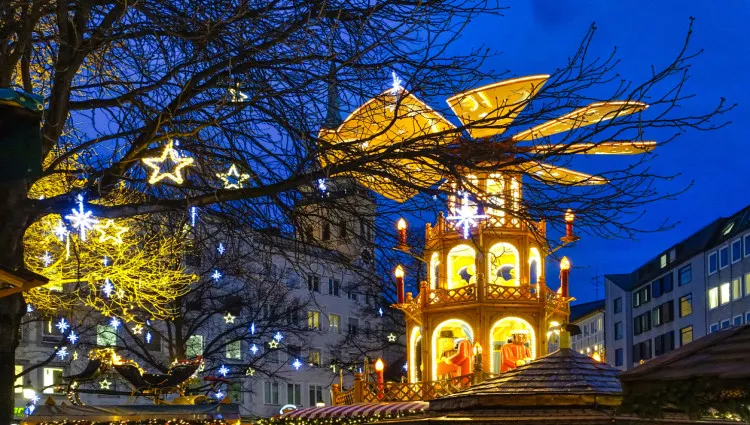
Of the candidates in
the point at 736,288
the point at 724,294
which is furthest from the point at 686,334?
the point at 736,288

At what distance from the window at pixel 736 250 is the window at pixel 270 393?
31.6 m

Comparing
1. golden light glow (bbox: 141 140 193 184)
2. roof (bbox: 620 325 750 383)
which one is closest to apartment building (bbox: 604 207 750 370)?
golden light glow (bbox: 141 140 193 184)

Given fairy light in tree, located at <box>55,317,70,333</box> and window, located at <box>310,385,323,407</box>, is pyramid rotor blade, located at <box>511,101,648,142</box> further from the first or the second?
window, located at <box>310,385,323,407</box>

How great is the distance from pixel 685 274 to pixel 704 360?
7439 centimetres

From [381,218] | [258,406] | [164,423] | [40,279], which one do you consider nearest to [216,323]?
[258,406]

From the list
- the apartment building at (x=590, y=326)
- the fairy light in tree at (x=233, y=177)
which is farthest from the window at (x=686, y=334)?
the fairy light in tree at (x=233, y=177)

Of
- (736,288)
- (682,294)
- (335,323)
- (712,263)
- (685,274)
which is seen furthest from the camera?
(682,294)

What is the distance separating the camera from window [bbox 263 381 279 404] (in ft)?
195

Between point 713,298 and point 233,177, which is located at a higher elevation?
point 233,177

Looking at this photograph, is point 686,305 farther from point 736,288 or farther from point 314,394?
point 314,394

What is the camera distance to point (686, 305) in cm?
7525

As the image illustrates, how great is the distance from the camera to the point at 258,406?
5884cm

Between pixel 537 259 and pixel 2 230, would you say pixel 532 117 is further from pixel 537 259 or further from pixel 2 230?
pixel 537 259

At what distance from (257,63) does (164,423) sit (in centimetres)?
1050
